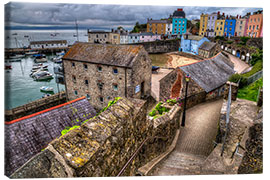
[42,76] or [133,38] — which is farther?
[133,38]

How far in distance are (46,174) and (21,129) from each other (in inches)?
121

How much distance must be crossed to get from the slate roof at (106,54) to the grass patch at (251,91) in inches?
268

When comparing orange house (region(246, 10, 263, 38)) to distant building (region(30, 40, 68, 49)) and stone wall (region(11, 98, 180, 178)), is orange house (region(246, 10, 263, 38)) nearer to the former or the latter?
stone wall (region(11, 98, 180, 178))

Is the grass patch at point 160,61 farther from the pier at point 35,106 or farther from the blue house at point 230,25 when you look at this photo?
the pier at point 35,106

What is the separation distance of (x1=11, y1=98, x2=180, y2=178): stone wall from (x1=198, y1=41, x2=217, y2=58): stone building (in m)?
30.5

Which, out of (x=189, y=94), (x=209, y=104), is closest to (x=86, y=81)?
(x=189, y=94)

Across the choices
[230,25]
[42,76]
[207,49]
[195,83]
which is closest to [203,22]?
[230,25]

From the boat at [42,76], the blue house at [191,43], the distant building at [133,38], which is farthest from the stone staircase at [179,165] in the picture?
the distant building at [133,38]

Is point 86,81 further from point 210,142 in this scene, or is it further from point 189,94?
point 210,142

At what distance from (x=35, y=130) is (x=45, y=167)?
10.0 feet

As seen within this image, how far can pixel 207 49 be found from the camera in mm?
31422

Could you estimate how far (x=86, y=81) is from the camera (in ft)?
47.7

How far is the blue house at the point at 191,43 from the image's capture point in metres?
34.1

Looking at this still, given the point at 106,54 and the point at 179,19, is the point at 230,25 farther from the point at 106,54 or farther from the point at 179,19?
the point at 106,54
